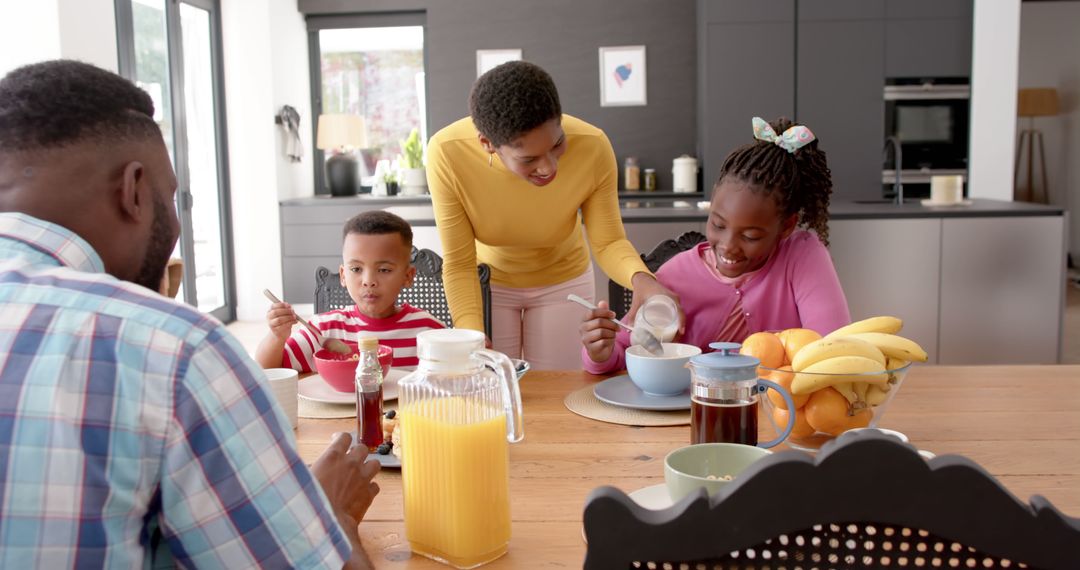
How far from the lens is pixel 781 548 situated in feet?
1.88

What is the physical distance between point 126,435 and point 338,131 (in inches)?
222

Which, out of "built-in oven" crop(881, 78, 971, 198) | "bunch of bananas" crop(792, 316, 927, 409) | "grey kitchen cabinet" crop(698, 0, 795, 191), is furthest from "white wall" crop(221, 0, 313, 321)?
"bunch of bananas" crop(792, 316, 927, 409)

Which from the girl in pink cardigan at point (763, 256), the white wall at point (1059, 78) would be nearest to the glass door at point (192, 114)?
the girl in pink cardigan at point (763, 256)

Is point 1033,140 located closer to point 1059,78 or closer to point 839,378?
point 1059,78

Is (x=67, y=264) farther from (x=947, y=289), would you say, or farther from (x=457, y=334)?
(x=947, y=289)

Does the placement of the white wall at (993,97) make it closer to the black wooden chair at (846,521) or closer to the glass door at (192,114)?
the glass door at (192,114)

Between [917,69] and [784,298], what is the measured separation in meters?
4.28

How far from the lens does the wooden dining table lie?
3.24 feet

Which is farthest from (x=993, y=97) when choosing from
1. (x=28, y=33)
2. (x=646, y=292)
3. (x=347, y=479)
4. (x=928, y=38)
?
(x=347, y=479)

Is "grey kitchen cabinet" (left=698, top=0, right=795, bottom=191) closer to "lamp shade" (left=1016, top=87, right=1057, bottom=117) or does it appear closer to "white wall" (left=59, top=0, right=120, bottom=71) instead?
"lamp shade" (left=1016, top=87, right=1057, bottom=117)

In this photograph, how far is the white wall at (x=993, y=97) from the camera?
5344 millimetres

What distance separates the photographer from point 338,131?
6047mm

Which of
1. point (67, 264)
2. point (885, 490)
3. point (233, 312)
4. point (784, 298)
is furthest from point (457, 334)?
point (233, 312)

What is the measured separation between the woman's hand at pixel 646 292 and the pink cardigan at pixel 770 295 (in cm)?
4
